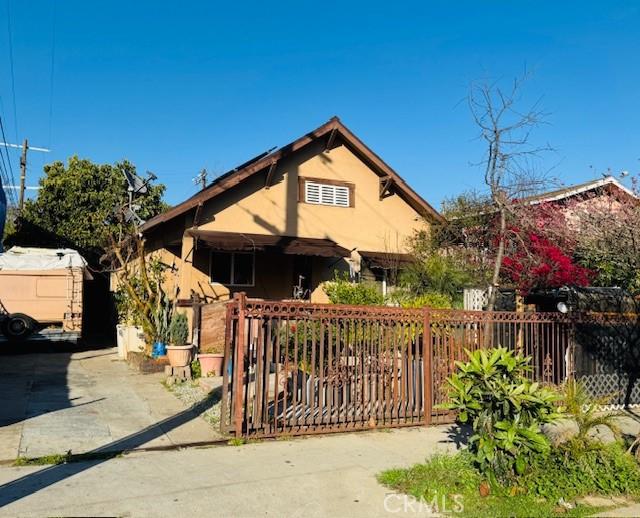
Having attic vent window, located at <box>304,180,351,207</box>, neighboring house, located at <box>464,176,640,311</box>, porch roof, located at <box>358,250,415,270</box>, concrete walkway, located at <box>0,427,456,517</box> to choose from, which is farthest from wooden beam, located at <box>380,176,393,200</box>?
concrete walkway, located at <box>0,427,456,517</box>

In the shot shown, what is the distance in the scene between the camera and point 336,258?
1584 centimetres

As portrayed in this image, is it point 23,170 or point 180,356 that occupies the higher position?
Result: point 23,170

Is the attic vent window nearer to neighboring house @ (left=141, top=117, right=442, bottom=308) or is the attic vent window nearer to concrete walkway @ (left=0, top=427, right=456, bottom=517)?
neighboring house @ (left=141, top=117, right=442, bottom=308)

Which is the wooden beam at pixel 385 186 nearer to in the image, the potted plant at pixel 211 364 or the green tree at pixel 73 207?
the potted plant at pixel 211 364

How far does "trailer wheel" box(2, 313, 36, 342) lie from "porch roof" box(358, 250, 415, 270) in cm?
908

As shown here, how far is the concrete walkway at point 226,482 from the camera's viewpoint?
473 centimetres

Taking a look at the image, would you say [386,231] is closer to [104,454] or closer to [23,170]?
[104,454]

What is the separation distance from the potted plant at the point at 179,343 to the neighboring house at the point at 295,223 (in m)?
1.49

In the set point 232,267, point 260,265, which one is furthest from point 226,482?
point 260,265

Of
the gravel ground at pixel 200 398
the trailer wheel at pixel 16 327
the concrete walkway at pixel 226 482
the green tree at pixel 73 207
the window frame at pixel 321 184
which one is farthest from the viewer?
the green tree at pixel 73 207

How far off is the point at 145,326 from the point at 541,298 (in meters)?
8.53

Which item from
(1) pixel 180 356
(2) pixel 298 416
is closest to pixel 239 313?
(2) pixel 298 416

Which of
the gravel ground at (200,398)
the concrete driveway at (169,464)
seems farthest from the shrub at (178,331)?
the concrete driveway at (169,464)

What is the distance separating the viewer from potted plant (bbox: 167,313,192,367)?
11391 millimetres
